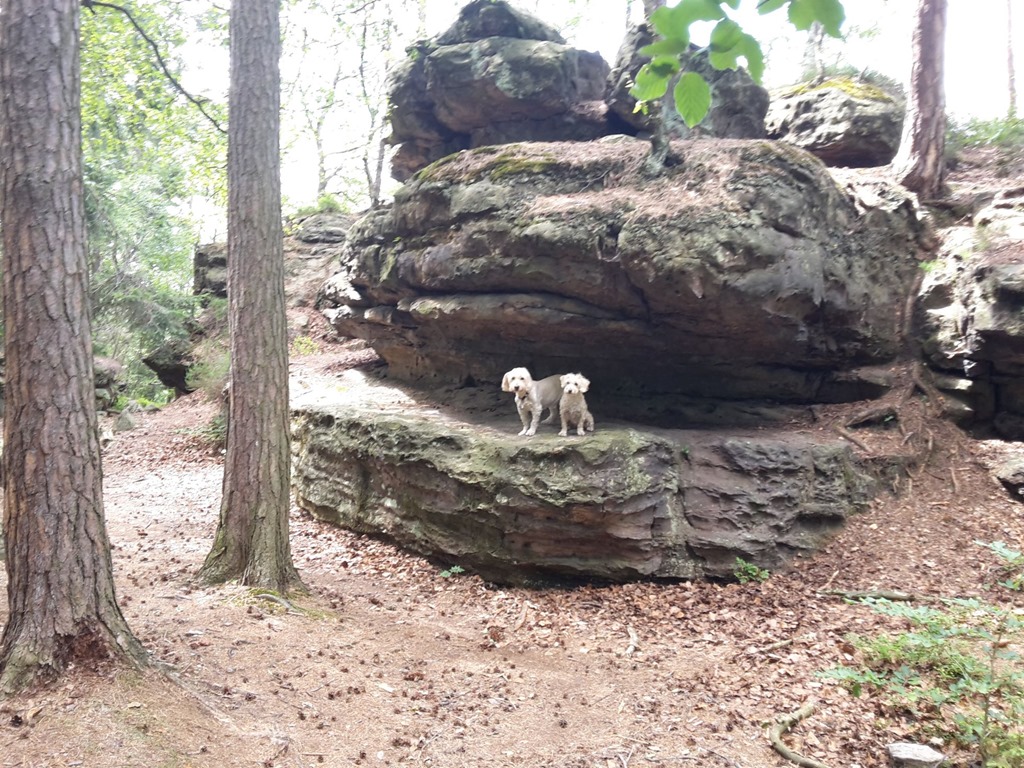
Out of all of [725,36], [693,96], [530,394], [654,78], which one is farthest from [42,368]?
[530,394]

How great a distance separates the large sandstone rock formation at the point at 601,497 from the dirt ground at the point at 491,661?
31cm

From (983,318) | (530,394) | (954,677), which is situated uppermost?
(983,318)

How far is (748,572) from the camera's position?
7.71 metres

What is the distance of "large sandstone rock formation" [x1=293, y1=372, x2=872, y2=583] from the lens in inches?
304

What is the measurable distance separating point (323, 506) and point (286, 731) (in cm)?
599

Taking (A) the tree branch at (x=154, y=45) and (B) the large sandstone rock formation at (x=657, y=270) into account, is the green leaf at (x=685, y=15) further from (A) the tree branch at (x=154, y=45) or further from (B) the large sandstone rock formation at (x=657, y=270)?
(B) the large sandstone rock formation at (x=657, y=270)

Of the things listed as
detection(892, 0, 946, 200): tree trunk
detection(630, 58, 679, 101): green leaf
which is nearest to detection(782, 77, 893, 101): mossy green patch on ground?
detection(892, 0, 946, 200): tree trunk

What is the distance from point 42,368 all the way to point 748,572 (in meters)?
7.02

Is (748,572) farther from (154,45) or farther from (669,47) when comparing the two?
(154,45)

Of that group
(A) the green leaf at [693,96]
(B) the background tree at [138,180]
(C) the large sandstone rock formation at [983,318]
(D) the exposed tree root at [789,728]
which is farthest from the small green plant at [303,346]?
(A) the green leaf at [693,96]

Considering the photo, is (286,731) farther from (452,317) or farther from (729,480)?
(452,317)

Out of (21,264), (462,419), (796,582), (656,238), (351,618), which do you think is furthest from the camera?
(462,419)

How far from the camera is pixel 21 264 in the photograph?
3.98 metres

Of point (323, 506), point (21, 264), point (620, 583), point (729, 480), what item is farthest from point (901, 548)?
point (21, 264)
